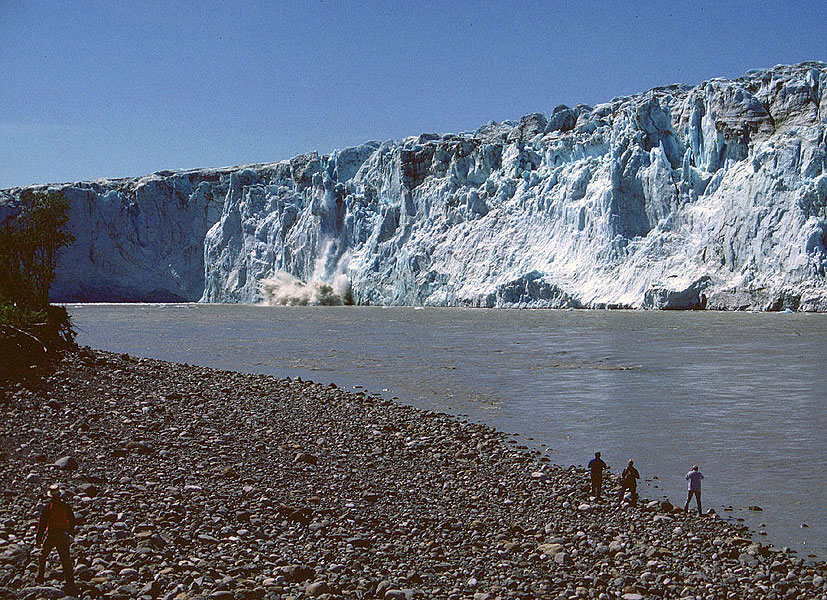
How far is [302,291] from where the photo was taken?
85.9 metres

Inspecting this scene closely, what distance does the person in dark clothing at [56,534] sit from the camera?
5633mm

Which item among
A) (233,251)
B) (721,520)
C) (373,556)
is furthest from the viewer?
(233,251)

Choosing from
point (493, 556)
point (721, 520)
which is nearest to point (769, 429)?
point (721, 520)

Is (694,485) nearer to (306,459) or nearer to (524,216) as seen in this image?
(306,459)

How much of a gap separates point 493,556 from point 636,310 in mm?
55441

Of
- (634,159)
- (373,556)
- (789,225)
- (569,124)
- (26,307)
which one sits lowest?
(373,556)

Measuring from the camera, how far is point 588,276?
61969 millimetres

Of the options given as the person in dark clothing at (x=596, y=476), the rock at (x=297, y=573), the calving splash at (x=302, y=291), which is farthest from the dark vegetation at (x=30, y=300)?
the calving splash at (x=302, y=291)

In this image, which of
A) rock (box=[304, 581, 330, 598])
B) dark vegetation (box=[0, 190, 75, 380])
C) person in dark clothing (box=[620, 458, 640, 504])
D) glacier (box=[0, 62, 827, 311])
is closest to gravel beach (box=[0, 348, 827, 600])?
rock (box=[304, 581, 330, 598])

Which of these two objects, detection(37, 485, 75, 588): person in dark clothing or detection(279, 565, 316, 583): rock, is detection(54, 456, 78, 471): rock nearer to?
detection(37, 485, 75, 588): person in dark clothing

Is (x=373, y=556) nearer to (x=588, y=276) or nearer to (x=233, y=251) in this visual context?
(x=588, y=276)

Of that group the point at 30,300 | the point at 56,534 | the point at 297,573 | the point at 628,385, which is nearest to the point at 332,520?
the point at 297,573

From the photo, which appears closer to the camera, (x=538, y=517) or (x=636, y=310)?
(x=538, y=517)

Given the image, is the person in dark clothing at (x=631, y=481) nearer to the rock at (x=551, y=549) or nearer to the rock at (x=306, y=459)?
the rock at (x=551, y=549)
